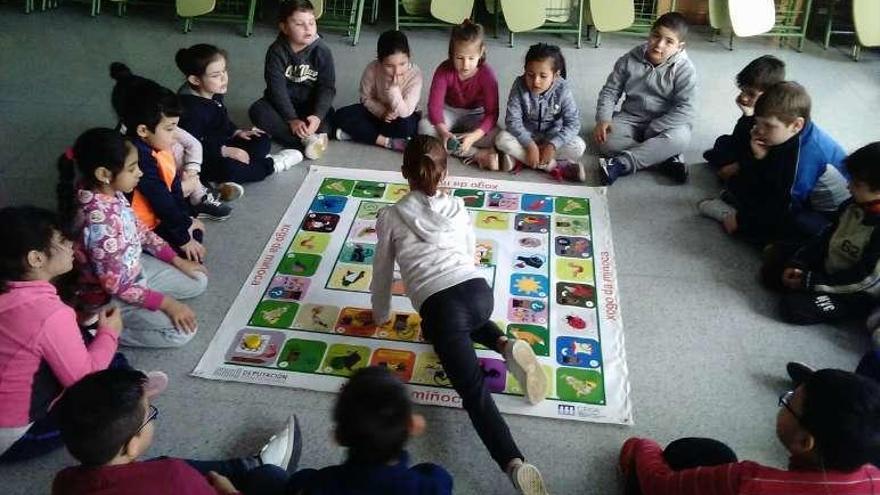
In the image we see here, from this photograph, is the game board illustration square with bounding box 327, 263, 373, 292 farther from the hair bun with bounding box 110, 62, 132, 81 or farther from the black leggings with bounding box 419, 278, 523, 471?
the hair bun with bounding box 110, 62, 132, 81

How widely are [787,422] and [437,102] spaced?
7.51 ft

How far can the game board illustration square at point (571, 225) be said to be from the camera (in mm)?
2684

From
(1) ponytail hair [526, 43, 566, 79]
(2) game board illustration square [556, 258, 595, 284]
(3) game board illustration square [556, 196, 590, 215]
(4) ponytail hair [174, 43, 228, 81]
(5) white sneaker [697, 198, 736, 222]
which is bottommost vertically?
(2) game board illustration square [556, 258, 595, 284]

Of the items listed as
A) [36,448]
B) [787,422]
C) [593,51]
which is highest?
[593,51]

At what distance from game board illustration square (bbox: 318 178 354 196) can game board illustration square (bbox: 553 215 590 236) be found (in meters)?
0.91

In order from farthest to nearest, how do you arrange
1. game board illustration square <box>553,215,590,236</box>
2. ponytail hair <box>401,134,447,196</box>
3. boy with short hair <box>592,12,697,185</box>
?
boy with short hair <box>592,12,697,185</box> → game board illustration square <box>553,215,590,236</box> → ponytail hair <box>401,134,447,196</box>

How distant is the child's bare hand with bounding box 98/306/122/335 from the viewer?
1.86m

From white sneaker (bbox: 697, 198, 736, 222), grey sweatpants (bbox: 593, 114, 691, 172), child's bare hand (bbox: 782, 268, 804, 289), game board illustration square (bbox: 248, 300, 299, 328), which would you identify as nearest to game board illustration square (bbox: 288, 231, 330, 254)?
game board illustration square (bbox: 248, 300, 299, 328)

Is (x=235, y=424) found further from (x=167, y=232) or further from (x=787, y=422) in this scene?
(x=787, y=422)

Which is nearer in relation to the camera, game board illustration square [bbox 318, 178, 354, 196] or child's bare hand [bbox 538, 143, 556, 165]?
game board illustration square [bbox 318, 178, 354, 196]

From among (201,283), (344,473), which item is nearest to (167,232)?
(201,283)

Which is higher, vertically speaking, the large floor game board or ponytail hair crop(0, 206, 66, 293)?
ponytail hair crop(0, 206, 66, 293)

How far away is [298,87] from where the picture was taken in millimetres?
3330

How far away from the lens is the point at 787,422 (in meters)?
1.29
